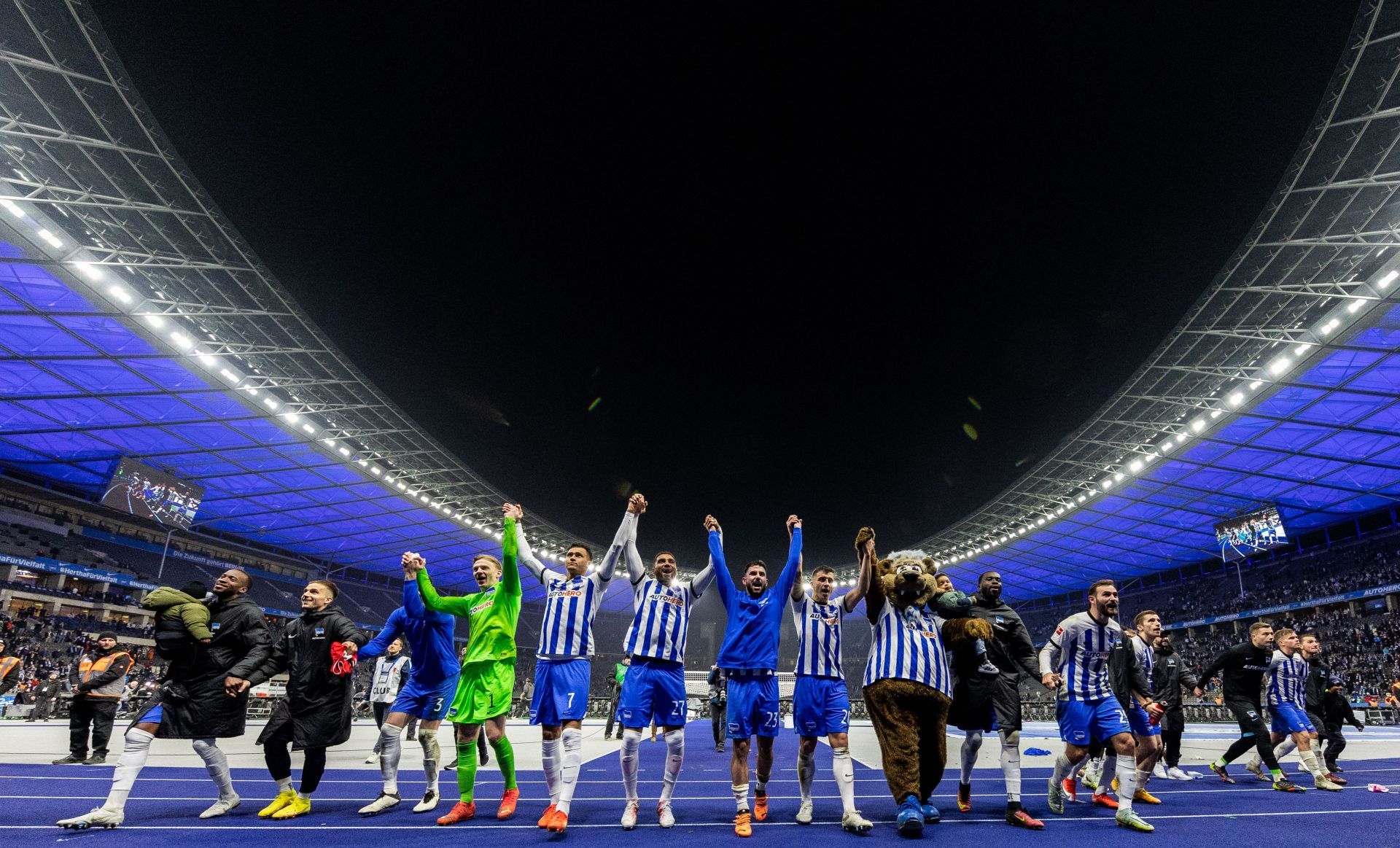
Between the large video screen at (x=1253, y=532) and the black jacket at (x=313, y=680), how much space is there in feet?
133

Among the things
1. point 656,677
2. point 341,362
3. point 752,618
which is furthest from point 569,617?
point 341,362

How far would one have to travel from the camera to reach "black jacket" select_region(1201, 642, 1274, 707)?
8.72m

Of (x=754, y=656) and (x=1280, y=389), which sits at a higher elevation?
(x=1280, y=389)

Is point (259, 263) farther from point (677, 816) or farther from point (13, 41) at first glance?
point (677, 816)

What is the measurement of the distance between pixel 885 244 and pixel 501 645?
51.1 feet

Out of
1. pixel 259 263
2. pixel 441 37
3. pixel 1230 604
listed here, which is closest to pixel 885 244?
pixel 441 37

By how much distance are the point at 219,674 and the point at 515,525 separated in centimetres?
278

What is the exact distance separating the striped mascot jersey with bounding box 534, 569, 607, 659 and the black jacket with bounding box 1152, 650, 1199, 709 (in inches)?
308

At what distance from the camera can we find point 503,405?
87.5 ft

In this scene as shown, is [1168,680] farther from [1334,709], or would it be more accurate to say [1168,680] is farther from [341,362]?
[341,362]

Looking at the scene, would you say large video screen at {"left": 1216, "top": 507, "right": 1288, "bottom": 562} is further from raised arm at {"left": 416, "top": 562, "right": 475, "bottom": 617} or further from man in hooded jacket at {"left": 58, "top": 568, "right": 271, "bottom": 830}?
man in hooded jacket at {"left": 58, "top": 568, "right": 271, "bottom": 830}

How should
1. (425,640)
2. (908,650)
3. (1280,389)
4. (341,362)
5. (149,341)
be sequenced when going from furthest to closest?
(341,362) → (1280,389) → (149,341) → (425,640) → (908,650)

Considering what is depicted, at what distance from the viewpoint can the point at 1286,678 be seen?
8.87 meters

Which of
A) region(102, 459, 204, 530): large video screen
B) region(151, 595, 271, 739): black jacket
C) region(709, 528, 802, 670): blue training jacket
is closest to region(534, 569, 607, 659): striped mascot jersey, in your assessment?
region(709, 528, 802, 670): blue training jacket
